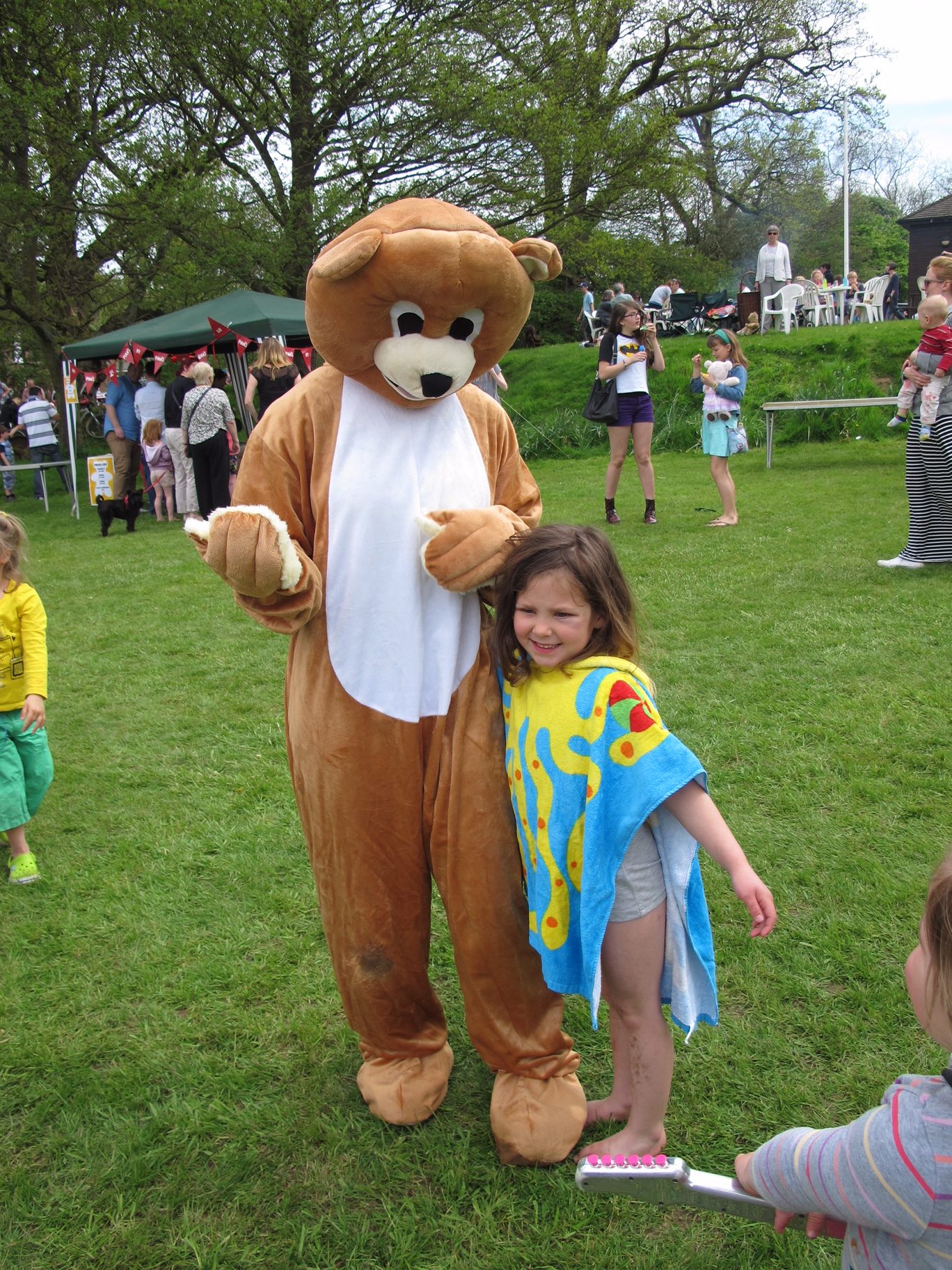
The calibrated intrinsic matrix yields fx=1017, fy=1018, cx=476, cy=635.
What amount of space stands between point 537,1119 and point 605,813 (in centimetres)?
81

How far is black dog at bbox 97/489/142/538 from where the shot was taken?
11766 millimetres

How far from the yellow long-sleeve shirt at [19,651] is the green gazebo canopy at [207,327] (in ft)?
31.8

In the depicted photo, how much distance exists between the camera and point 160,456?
41.7 feet

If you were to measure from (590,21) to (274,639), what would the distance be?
1555 centimetres

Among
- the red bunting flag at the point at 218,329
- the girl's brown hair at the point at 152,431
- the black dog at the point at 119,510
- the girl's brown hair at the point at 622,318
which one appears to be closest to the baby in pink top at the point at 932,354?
the girl's brown hair at the point at 622,318

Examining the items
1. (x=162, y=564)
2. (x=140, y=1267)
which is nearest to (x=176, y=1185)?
(x=140, y=1267)

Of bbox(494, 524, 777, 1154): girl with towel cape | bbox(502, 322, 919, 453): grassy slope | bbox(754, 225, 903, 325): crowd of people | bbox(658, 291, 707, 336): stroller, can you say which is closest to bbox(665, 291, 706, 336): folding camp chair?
bbox(658, 291, 707, 336): stroller

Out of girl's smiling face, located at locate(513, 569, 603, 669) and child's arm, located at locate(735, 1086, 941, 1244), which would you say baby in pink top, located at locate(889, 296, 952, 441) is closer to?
girl's smiling face, located at locate(513, 569, 603, 669)

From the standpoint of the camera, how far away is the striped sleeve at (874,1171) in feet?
4.07

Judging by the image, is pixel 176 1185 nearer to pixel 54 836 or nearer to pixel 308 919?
pixel 308 919

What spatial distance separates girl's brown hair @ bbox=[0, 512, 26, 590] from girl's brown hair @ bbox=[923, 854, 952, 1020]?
10.8ft

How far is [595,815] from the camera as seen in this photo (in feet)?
6.28

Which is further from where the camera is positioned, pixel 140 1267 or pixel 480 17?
pixel 480 17

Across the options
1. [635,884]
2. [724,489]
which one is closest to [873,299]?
[724,489]
